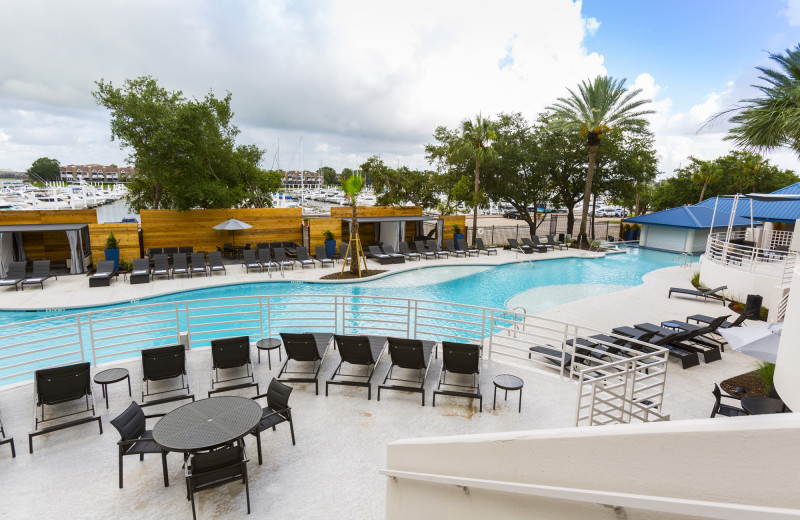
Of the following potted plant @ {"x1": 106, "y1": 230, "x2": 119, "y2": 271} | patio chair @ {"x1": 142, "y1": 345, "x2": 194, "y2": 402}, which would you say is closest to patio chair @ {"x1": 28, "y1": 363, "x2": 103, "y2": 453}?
patio chair @ {"x1": 142, "y1": 345, "x2": 194, "y2": 402}

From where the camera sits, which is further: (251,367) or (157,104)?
(157,104)

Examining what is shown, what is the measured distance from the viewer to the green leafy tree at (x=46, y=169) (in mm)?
118750

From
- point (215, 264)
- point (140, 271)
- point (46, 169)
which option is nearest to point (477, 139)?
point (215, 264)

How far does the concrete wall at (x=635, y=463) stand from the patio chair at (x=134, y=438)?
4.26 meters

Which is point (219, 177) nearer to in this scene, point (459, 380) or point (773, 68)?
point (459, 380)

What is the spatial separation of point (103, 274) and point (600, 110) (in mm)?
26971

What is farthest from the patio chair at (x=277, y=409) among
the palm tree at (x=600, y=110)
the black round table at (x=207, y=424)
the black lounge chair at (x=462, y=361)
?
the palm tree at (x=600, y=110)

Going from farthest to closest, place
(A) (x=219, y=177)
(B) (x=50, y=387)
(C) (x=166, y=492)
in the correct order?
1. (A) (x=219, y=177)
2. (B) (x=50, y=387)
3. (C) (x=166, y=492)

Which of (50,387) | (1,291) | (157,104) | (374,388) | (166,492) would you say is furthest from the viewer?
(157,104)

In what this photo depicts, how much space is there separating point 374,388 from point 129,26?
17468 mm

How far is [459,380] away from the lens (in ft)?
25.2

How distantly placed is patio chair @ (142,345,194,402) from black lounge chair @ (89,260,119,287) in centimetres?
1009

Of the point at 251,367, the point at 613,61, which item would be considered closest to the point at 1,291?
the point at 251,367

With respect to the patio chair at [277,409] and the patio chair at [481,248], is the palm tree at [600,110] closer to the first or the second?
the patio chair at [481,248]
